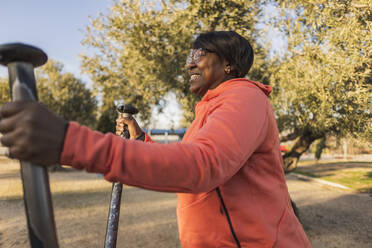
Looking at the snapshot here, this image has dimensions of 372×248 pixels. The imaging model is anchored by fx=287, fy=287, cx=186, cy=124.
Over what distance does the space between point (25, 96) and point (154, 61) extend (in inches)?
262

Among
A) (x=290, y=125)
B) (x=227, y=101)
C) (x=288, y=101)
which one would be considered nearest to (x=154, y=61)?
(x=288, y=101)

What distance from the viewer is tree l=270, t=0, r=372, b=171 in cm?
532

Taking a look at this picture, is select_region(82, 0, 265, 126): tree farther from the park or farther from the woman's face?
the woman's face

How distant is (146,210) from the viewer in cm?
984

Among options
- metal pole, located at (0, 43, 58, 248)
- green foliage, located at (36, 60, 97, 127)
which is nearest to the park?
metal pole, located at (0, 43, 58, 248)

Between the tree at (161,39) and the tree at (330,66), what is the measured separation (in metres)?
1.11

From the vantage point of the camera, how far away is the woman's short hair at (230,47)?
1.68 meters

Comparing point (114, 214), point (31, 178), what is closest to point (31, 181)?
point (31, 178)

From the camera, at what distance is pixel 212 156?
96 centimetres

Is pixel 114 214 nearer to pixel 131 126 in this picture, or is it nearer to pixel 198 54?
pixel 131 126

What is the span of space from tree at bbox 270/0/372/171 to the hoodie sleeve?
4.97 metres

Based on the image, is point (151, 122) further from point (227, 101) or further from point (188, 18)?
point (227, 101)

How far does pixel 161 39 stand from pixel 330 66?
3.97 metres

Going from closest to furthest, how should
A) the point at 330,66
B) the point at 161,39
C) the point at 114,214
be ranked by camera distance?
the point at 114,214, the point at 330,66, the point at 161,39
